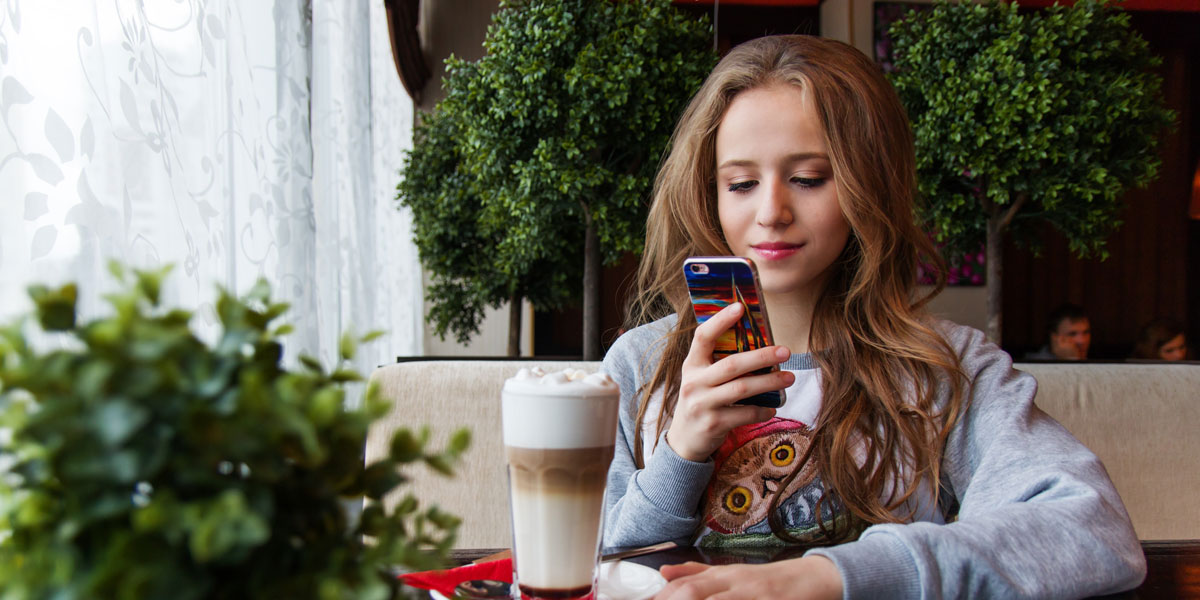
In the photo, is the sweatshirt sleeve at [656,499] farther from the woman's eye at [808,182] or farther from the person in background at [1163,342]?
the person in background at [1163,342]

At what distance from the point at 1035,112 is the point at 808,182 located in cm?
114

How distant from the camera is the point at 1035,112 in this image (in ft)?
6.38

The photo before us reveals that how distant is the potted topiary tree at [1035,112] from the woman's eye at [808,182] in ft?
3.60

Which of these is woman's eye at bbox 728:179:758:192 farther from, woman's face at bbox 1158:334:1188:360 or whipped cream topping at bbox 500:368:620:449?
woman's face at bbox 1158:334:1188:360

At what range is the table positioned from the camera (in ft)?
2.47

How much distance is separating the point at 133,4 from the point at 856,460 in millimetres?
1053

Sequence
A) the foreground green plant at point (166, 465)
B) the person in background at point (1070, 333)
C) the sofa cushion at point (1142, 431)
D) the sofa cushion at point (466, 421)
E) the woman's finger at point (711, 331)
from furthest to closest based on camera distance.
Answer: the person in background at point (1070, 333), the sofa cushion at point (1142, 431), the sofa cushion at point (466, 421), the woman's finger at point (711, 331), the foreground green plant at point (166, 465)

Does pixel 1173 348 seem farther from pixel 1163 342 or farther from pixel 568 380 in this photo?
pixel 568 380

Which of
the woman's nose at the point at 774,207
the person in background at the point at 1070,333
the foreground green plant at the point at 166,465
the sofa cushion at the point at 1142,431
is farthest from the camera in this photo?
the person in background at the point at 1070,333

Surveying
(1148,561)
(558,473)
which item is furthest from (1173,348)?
(558,473)

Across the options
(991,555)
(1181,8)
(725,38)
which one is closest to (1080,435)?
(991,555)

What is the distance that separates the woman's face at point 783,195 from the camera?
3.65 ft

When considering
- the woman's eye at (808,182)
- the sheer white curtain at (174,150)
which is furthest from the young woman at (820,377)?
the sheer white curtain at (174,150)

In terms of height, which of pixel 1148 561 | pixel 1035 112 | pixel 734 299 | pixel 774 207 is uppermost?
pixel 1035 112
